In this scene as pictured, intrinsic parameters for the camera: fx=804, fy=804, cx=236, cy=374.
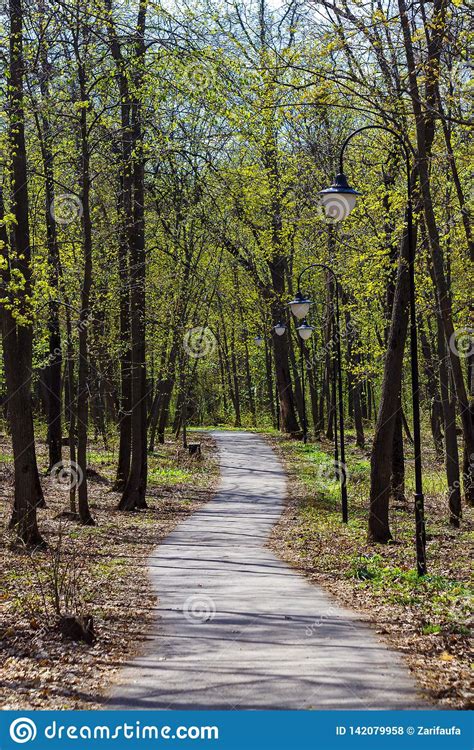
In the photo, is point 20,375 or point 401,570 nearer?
point 401,570

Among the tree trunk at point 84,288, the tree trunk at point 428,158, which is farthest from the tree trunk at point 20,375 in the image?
the tree trunk at point 428,158

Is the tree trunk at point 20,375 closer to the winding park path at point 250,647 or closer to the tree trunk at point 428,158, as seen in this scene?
the winding park path at point 250,647

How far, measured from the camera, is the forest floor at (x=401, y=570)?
7.22 meters

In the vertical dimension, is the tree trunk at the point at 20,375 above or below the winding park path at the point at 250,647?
above

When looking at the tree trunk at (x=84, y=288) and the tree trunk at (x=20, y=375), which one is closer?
the tree trunk at (x=20, y=375)

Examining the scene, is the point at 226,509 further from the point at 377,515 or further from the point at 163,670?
the point at 163,670

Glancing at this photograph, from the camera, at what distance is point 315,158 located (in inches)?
939

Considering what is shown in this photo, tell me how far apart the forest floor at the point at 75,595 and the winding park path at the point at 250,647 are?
0.94 ft

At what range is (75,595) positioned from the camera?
30.3ft

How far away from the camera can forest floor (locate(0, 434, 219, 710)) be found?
660cm

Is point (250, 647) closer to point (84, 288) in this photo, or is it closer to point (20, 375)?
point (20, 375)

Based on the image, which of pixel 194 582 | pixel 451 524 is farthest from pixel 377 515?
pixel 194 582

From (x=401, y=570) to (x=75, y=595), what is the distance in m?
4.72

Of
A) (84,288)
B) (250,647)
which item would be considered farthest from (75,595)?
(84,288)
